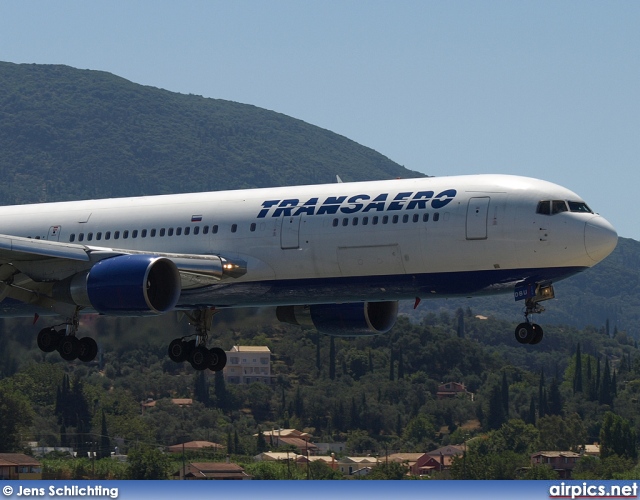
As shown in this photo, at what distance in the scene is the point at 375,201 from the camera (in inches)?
1747

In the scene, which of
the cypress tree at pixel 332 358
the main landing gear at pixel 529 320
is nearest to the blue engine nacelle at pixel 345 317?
the main landing gear at pixel 529 320

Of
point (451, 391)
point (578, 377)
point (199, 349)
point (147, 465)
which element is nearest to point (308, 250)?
point (199, 349)

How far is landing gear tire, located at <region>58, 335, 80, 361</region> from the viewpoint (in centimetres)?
4916

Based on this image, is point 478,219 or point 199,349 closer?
point 478,219

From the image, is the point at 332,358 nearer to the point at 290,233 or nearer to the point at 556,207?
the point at 290,233

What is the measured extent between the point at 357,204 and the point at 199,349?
10313 mm

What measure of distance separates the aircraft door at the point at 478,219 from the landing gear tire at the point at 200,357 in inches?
519

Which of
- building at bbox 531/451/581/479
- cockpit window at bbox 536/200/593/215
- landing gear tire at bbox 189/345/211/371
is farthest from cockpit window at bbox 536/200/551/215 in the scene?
building at bbox 531/451/581/479

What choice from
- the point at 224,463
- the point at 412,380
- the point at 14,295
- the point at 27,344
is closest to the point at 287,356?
the point at 412,380

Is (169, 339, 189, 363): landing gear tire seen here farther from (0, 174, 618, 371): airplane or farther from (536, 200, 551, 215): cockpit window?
(536, 200, 551, 215): cockpit window

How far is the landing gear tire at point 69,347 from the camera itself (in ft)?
161

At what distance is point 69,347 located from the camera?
161 ft

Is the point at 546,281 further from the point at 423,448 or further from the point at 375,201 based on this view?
the point at 423,448

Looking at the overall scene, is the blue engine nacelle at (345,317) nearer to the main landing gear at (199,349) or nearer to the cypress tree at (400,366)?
the main landing gear at (199,349)
